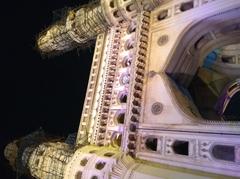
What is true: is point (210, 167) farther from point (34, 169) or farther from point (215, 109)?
point (34, 169)

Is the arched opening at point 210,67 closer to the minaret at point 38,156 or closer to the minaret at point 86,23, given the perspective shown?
the minaret at point 86,23

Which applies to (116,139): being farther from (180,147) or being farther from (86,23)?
(86,23)

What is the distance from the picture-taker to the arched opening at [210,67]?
11602 millimetres

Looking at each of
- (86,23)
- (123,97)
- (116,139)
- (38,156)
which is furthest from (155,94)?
(38,156)

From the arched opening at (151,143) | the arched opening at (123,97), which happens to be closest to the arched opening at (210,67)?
the arched opening at (151,143)

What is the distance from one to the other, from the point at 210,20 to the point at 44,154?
9.35 m

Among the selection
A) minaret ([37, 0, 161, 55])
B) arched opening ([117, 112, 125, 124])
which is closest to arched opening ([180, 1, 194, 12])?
minaret ([37, 0, 161, 55])

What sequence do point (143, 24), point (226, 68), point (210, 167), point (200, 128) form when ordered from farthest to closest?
point (226, 68) < point (143, 24) < point (200, 128) < point (210, 167)

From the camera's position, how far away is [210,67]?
46.1ft

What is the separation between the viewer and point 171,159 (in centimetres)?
998

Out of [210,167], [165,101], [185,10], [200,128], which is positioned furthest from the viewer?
[185,10]

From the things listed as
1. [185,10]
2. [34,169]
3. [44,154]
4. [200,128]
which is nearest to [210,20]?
[185,10]

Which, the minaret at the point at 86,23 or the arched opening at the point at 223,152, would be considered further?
the minaret at the point at 86,23

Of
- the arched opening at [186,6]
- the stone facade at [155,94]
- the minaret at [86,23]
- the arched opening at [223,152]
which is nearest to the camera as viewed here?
the arched opening at [223,152]
